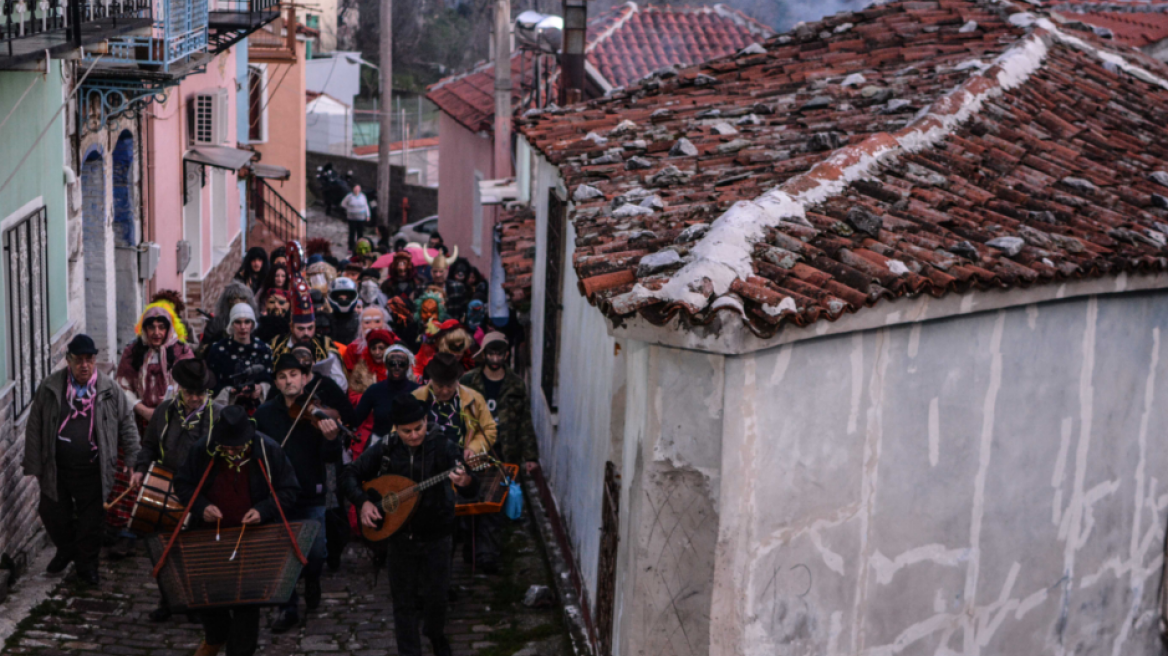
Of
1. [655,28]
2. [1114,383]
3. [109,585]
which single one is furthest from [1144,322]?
[655,28]

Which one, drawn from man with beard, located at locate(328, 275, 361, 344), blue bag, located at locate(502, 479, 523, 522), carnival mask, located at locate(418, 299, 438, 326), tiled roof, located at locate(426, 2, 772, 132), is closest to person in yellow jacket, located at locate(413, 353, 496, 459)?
blue bag, located at locate(502, 479, 523, 522)

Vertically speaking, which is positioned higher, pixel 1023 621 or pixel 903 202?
pixel 903 202

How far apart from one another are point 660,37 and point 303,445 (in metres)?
15.0

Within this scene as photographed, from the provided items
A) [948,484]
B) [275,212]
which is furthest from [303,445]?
[275,212]

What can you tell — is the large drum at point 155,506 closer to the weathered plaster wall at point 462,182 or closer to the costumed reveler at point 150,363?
the costumed reveler at point 150,363

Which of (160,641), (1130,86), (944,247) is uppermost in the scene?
(1130,86)

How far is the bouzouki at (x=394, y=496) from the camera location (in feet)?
23.6

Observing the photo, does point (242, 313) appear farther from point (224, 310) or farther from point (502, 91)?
point (502, 91)

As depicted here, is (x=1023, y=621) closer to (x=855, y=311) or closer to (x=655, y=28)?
(x=855, y=311)

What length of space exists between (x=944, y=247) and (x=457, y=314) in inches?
365

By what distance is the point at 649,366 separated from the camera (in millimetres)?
5613

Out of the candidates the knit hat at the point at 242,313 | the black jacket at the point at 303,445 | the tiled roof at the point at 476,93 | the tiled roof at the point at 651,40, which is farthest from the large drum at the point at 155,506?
the tiled roof at the point at 476,93

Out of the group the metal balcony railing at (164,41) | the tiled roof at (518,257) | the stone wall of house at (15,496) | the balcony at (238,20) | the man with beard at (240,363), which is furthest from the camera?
the balcony at (238,20)

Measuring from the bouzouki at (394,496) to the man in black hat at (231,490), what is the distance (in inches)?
19.0
